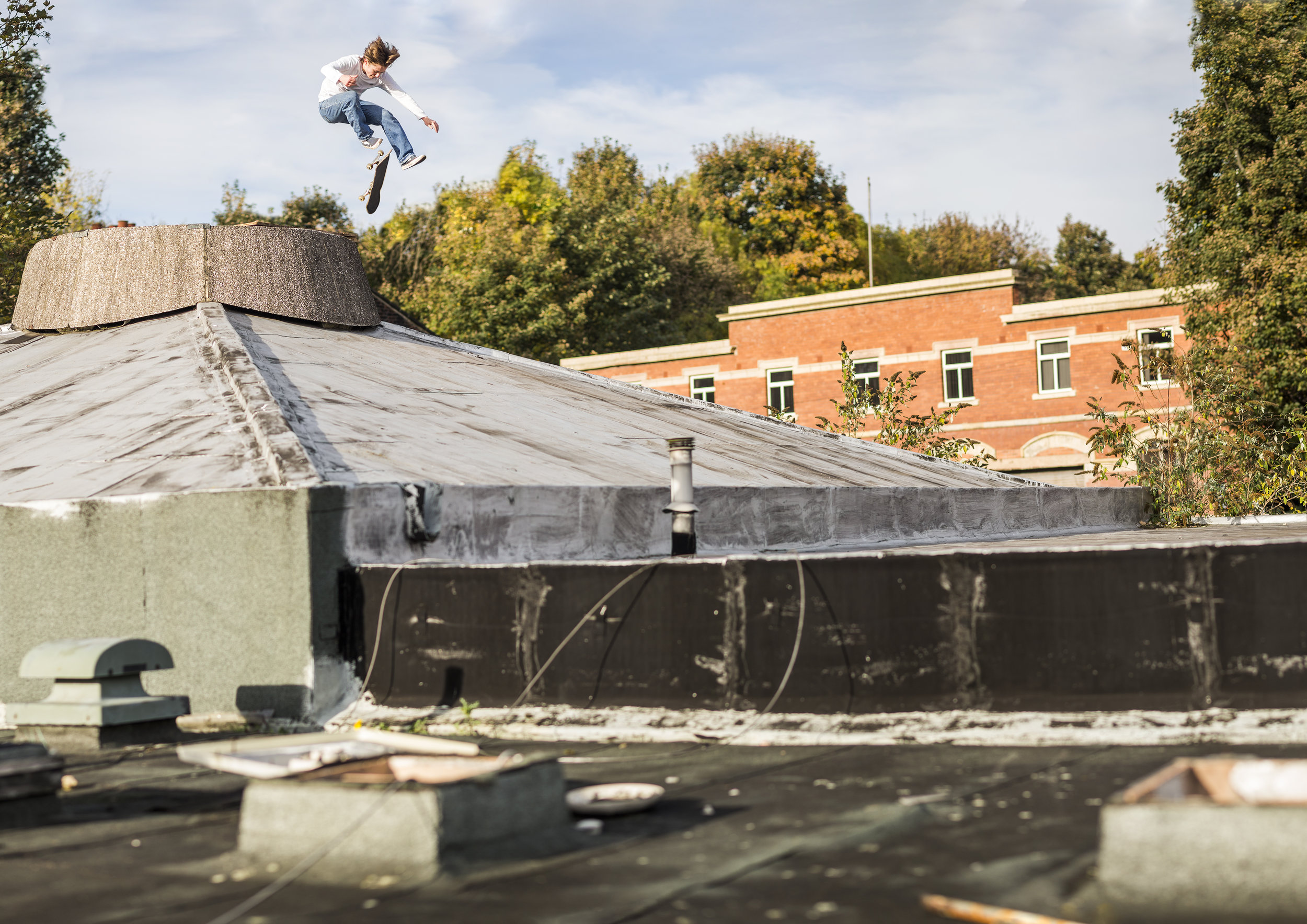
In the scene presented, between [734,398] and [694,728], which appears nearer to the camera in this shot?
[694,728]

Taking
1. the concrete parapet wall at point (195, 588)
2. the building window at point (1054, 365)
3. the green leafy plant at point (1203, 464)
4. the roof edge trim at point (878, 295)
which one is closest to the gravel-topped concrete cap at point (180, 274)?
the concrete parapet wall at point (195, 588)

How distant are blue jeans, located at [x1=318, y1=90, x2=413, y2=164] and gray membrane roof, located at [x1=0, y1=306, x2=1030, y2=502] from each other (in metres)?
2.85

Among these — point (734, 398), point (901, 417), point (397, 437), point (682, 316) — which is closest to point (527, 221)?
point (682, 316)

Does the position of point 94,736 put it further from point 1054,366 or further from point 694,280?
point 694,280

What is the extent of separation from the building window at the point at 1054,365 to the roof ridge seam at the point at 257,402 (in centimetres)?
2867

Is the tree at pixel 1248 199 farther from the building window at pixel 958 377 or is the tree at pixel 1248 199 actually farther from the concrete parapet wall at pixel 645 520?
the concrete parapet wall at pixel 645 520

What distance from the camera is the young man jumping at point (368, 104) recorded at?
1579 cm

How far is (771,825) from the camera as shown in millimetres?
5520

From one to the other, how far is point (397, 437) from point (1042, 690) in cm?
676

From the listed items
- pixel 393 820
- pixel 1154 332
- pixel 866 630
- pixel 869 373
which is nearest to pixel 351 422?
pixel 866 630

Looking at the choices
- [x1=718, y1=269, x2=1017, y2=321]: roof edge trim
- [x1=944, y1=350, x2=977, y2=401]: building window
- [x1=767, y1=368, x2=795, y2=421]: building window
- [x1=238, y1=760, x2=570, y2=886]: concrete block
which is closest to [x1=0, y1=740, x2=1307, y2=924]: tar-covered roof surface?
[x1=238, y1=760, x2=570, y2=886]: concrete block

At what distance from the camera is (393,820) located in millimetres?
4945

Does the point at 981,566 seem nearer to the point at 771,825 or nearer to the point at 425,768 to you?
the point at 771,825

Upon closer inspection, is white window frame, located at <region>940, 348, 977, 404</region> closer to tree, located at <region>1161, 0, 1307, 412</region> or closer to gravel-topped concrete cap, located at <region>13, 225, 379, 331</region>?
tree, located at <region>1161, 0, 1307, 412</region>
